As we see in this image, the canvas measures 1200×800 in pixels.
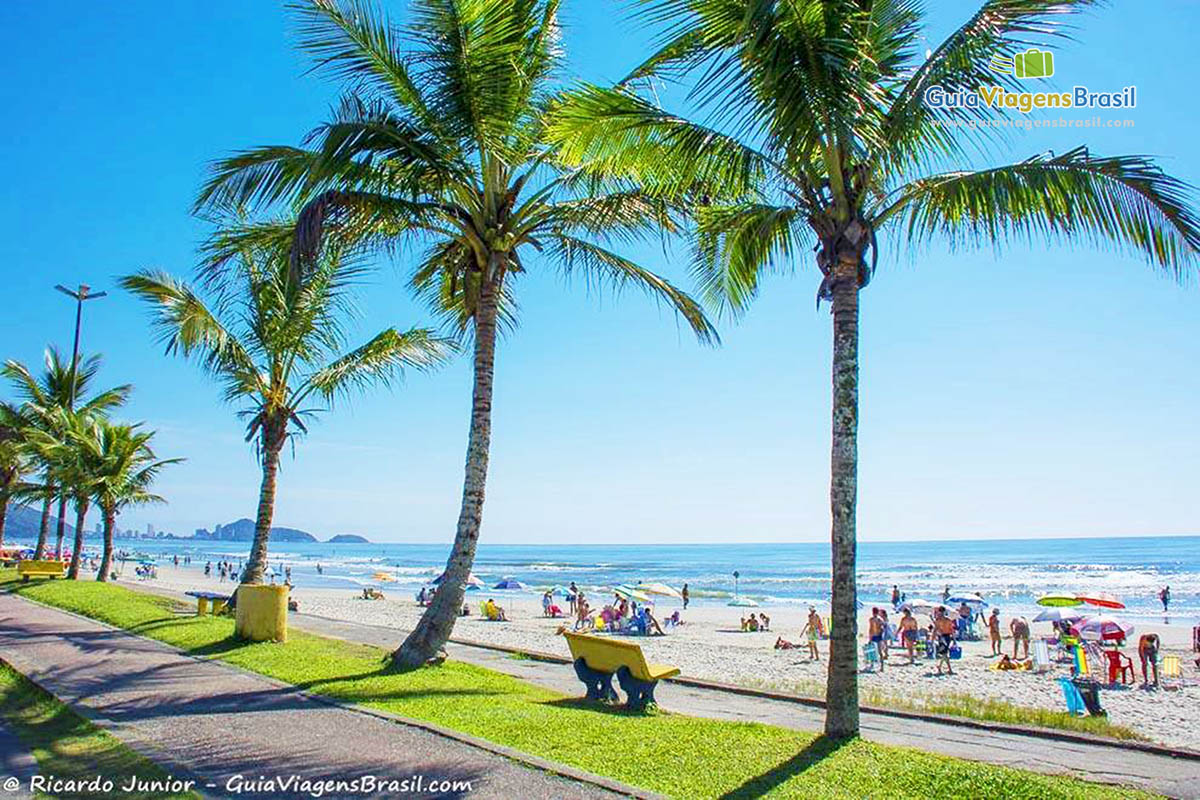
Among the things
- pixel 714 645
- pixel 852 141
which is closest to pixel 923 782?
pixel 852 141

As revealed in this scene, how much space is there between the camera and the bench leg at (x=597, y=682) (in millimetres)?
8945

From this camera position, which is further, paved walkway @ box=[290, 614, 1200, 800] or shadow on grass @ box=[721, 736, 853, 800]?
paved walkway @ box=[290, 614, 1200, 800]

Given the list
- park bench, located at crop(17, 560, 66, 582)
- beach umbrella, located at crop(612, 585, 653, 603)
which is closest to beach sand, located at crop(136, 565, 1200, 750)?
beach umbrella, located at crop(612, 585, 653, 603)

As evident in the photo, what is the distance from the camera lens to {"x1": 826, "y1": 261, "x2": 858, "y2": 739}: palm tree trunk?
684 cm

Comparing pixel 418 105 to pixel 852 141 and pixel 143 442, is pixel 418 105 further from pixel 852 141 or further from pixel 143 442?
pixel 143 442

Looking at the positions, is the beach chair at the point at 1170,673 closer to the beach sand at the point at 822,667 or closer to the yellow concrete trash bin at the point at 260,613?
the beach sand at the point at 822,667

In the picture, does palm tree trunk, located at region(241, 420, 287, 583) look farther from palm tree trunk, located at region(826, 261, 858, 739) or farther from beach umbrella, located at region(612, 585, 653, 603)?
beach umbrella, located at region(612, 585, 653, 603)

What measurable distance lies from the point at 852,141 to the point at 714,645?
19.4m

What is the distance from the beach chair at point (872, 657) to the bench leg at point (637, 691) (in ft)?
36.3

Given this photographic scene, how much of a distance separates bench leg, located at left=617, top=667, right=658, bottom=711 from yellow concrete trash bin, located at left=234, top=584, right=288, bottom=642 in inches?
237

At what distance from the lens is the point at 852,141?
20.7 feet

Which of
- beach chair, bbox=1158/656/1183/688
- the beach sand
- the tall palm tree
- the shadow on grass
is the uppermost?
the tall palm tree

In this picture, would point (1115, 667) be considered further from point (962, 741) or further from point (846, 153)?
point (846, 153)

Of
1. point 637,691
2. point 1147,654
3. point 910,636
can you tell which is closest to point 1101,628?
point 1147,654
